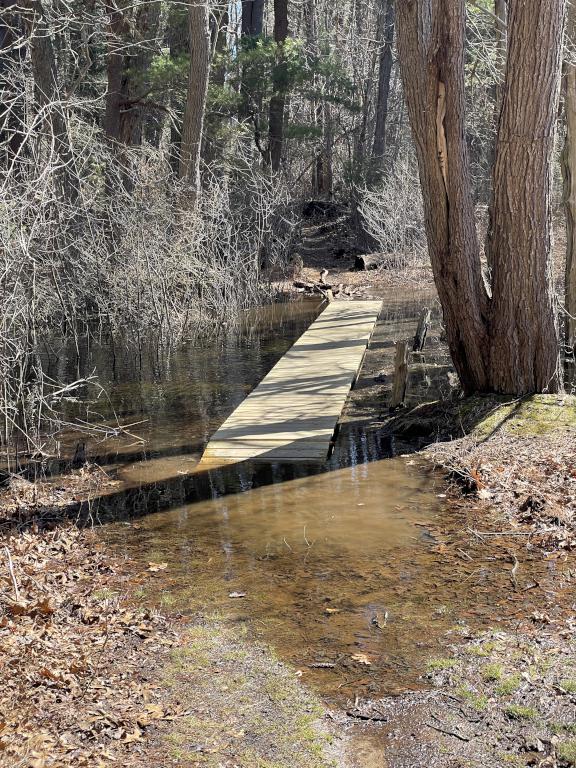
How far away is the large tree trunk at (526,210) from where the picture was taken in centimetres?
843

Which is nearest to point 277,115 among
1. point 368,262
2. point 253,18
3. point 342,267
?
point 342,267

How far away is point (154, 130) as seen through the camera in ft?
88.8

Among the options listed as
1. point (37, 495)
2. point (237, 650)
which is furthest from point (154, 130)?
point (237, 650)

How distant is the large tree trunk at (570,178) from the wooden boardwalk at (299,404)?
3.07m

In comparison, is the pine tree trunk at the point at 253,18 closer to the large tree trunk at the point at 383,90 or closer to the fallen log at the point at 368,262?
the large tree trunk at the point at 383,90

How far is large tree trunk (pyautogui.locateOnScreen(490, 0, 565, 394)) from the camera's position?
27.7 feet

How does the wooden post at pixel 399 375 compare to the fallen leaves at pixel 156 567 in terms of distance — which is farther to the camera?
the wooden post at pixel 399 375

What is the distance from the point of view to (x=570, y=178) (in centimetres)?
1233

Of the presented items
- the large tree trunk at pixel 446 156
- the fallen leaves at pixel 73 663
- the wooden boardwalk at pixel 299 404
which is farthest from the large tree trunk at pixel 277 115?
the fallen leaves at pixel 73 663

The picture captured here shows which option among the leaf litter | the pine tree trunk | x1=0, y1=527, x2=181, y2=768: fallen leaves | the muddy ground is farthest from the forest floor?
x1=0, y1=527, x2=181, y2=768: fallen leaves

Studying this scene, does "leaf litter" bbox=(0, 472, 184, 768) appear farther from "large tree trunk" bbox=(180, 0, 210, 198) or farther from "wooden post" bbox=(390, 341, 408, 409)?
"large tree trunk" bbox=(180, 0, 210, 198)

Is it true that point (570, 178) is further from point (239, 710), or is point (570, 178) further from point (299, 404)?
point (239, 710)

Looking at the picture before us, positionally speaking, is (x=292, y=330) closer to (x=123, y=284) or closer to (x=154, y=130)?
(x=123, y=284)

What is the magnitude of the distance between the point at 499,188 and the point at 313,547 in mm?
4238
